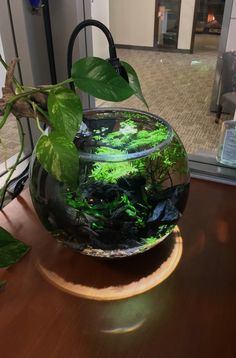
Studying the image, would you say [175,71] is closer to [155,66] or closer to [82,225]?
[155,66]

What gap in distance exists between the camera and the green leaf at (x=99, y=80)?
368 millimetres

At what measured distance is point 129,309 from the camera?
0.40m

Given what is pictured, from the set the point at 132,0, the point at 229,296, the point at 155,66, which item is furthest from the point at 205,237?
the point at 155,66

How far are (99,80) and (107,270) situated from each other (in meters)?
0.26

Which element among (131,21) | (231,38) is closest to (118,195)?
(131,21)

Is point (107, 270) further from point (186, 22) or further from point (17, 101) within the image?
point (186, 22)

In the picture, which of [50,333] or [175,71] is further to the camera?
[175,71]

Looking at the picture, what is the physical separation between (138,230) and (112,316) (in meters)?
0.11

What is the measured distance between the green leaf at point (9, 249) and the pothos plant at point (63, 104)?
6.7 inches

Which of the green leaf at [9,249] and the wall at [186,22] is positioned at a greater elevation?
the wall at [186,22]

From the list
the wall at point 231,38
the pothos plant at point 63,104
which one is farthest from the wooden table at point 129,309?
the wall at point 231,38

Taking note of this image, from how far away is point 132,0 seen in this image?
3.49 feet

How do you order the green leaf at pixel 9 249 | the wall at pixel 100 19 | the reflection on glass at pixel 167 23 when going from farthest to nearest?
the reflection on glass at pixel 167 23, the wall at pixel 100 19, the green leaf at pixel 9 249

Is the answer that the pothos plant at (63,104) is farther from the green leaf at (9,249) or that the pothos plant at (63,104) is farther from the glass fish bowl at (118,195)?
the green leaf at (9,249)
